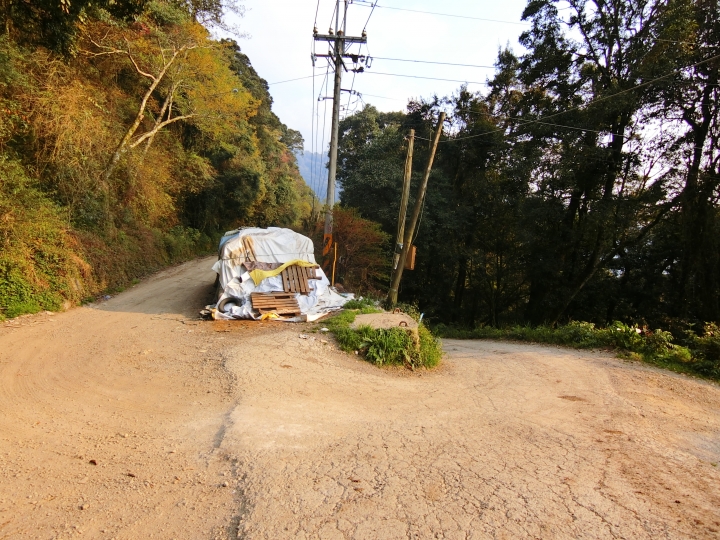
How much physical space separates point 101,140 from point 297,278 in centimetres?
809

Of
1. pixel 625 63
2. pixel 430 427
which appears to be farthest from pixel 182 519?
pixel 625 63

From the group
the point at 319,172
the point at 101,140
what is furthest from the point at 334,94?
the point at 319,172

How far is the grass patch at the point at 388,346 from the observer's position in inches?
308

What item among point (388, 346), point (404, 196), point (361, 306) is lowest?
point (388, 346)

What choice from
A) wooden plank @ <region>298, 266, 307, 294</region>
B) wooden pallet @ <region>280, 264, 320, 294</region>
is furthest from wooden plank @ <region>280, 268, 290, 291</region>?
wooden plank @ <region>298, 266, 307, 294</region>

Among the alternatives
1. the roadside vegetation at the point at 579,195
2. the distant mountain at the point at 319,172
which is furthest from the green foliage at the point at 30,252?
the roadside vegetation at the point at 579,195

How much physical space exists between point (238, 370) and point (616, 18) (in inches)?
779

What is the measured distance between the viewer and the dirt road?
2963mm

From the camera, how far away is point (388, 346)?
25.8ft

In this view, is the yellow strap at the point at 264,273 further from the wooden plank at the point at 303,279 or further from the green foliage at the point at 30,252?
the green foliage at the point at 30,252

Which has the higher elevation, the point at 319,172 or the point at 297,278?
the point at 319,172

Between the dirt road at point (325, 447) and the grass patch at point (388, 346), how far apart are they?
33cm

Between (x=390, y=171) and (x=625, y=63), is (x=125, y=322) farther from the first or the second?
(x=625, y=63)

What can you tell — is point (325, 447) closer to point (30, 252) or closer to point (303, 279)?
point (303, 279)
